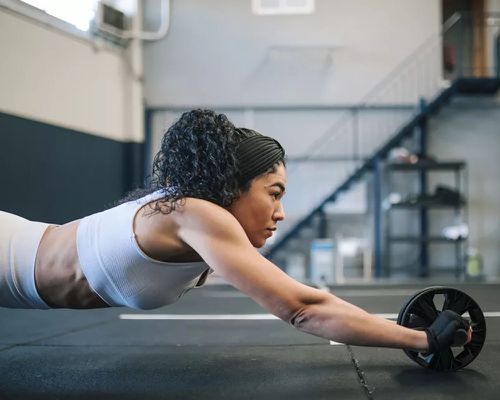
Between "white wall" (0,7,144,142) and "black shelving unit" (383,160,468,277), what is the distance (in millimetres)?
3463

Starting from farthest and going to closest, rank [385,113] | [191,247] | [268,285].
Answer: [385,113], [191,247], [268,285]

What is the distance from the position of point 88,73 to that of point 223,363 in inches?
205

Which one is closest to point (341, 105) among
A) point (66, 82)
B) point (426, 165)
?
point (426, 165)

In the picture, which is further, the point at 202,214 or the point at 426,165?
the point at 426,165

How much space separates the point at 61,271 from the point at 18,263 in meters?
0.13

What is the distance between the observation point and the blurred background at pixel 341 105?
6.74 metres

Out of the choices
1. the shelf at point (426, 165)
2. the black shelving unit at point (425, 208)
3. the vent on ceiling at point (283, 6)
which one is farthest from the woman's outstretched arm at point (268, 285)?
the vent on ceiling at point (283, 6)

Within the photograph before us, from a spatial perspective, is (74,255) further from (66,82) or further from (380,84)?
(380,84)

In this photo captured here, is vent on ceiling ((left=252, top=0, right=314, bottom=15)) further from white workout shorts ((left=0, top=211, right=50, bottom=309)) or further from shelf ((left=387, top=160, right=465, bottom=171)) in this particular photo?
white workout shorts ((left=0, top=211, right=50, bottom=309))

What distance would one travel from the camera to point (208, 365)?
5.64 feet

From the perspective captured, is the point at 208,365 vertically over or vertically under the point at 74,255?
under

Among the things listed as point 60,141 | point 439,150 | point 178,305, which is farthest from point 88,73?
point 439,150

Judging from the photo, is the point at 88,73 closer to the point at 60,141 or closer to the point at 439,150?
the point at 60,141

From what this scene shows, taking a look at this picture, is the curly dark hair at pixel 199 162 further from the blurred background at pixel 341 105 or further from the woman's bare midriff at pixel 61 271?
the blurred background at pixel 341 105
